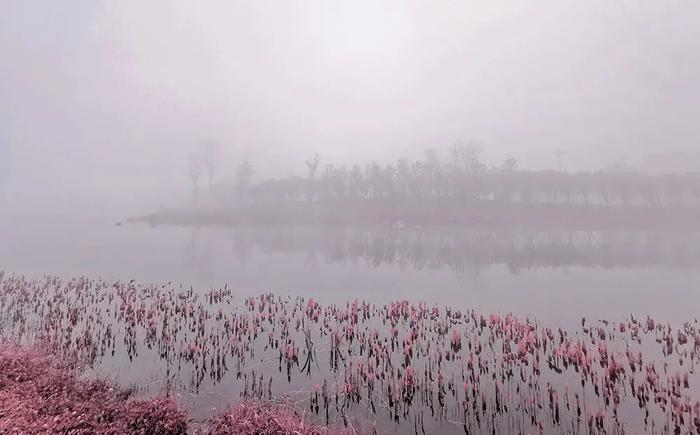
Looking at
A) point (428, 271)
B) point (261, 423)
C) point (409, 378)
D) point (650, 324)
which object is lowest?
point (428, 271)

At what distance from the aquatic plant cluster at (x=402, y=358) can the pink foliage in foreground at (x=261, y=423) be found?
4.39ft

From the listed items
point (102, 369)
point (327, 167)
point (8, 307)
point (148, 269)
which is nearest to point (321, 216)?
point (327, 167)

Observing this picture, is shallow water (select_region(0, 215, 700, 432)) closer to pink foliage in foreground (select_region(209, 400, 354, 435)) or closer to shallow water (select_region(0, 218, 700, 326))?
shallow water (select_region(0, 218, 700, 326))

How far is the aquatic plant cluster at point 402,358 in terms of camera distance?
37.7 feet

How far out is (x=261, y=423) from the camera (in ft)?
32.8

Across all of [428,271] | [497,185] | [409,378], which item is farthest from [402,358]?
[497,185]

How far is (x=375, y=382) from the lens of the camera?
1375 centimetres

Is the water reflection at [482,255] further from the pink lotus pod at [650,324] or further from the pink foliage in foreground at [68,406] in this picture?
the pink foliage in foreground at [68,406]

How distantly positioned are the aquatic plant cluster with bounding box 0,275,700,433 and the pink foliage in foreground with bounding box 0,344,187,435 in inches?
88.8

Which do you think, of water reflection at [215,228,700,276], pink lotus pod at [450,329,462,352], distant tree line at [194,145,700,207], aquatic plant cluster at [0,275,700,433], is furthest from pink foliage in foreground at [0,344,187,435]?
distant tree line at [194,145,700,207]

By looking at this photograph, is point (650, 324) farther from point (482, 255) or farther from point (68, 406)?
point (482, 255)

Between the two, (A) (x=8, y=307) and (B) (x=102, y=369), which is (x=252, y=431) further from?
(A) (x=8, y=307)

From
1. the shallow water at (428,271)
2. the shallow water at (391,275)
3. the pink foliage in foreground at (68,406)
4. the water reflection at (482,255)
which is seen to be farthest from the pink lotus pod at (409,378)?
the water reflection at (482,255)

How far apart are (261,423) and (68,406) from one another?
18.8 ft
